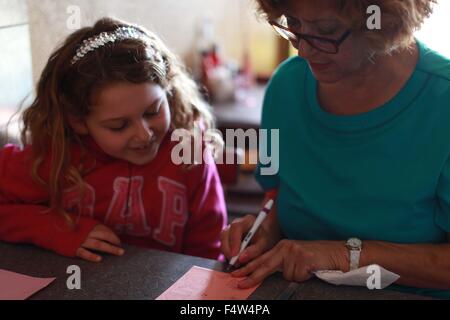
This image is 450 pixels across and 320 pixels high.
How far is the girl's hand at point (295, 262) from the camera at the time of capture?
3.30ft

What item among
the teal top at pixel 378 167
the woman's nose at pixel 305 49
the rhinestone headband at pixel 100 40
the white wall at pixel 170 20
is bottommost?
the teal top at pixel 378 167

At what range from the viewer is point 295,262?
1.01 metres

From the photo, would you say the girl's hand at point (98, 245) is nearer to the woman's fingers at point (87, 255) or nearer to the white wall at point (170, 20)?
the woman's fingers at point (87, 255)

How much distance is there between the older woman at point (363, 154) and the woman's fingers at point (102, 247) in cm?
22

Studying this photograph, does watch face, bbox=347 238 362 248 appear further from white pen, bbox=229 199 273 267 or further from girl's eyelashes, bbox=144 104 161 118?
girl's eyelashes, bbox=144 104 161 118

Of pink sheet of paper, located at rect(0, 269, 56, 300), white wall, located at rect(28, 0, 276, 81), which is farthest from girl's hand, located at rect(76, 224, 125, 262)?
white wall, located at rect(28, 0, 276, 81)

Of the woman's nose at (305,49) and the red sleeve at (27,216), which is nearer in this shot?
the woman's nose at (305,49)

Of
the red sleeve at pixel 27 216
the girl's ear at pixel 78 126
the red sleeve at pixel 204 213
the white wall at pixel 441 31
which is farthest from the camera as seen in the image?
the white wall at pixel 441 31

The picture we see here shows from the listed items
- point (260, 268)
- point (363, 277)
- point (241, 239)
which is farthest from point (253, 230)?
point (363, 277)

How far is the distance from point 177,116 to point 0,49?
0.44 meters

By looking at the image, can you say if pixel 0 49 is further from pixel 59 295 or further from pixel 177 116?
pixel 59 295

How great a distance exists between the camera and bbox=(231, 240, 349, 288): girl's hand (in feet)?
3.30

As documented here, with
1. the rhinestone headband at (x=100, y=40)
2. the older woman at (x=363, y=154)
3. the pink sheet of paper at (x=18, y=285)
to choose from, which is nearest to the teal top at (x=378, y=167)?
the older woman at (x=363, y=154)
